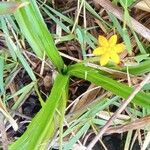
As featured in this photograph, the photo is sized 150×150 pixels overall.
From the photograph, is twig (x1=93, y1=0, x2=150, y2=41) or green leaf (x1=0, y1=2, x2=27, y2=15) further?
twig (x1=93, y1=0, x2=150, y2=41)

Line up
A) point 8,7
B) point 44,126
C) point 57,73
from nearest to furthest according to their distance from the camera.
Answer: point 8,7 → point 44,126 → point 57,73

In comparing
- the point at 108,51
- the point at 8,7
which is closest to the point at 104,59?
the point at 108,51

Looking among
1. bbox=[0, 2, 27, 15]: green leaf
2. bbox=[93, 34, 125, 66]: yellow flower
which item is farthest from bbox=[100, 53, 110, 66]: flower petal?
bbox=[0, 2, 27, 15]: green leaf

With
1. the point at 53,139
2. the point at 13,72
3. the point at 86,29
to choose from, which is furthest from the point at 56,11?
the point at 53,139

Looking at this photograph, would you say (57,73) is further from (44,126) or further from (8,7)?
(8,7)

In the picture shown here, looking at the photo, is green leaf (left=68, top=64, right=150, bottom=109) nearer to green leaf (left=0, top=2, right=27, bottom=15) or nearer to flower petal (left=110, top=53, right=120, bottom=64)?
flower petal (left=110, top=53, right=120, bottom=64)
